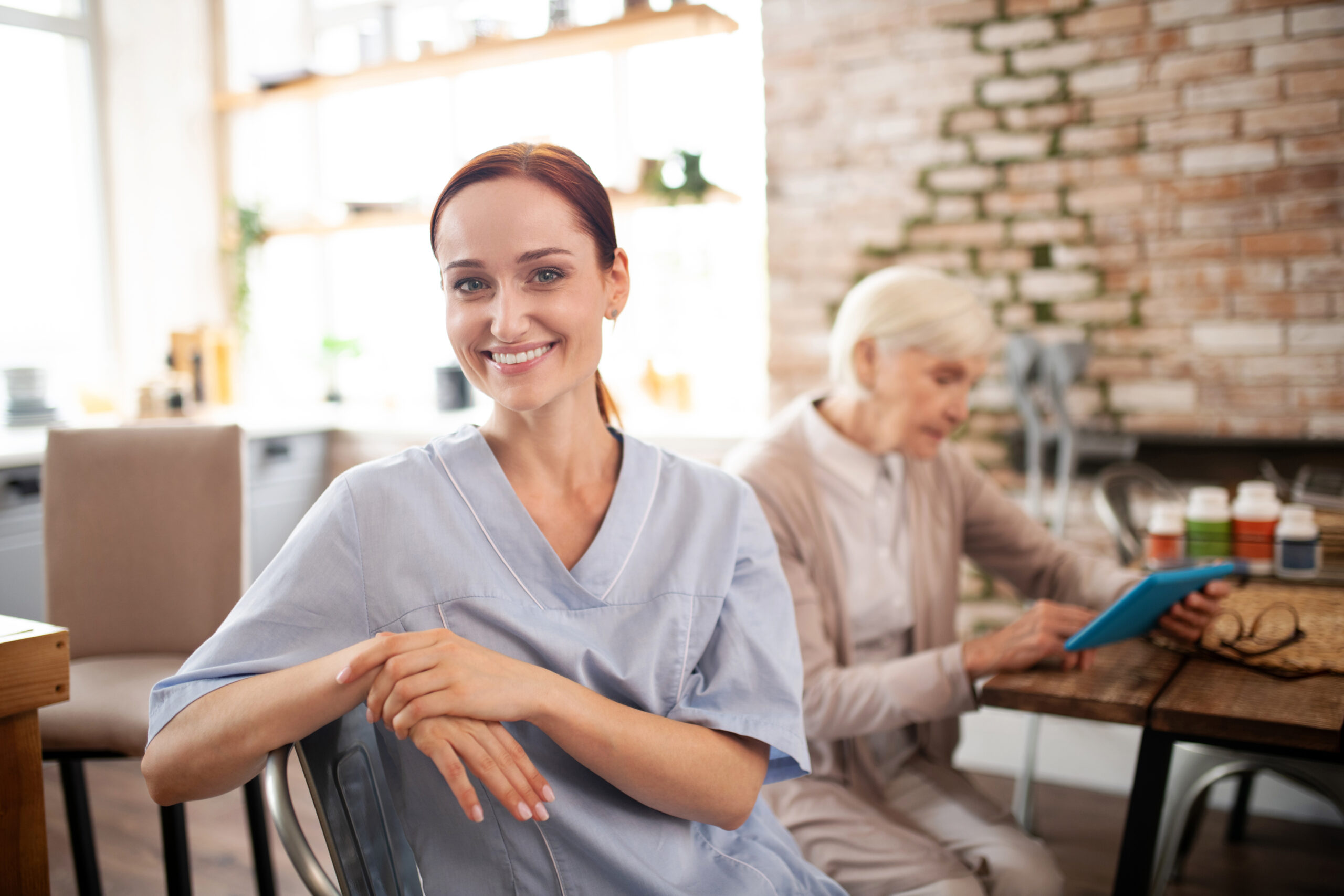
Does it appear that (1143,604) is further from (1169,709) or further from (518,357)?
(518,357)

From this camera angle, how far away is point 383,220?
423 cm

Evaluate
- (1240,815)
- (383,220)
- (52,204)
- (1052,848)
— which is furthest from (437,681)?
(52,204)

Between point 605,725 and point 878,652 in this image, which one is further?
point 878,652

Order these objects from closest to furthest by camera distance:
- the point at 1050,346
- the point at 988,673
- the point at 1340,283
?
the point at 988,673
the point at 1340,283
the point at 1050,346

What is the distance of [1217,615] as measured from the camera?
1543 millimetres

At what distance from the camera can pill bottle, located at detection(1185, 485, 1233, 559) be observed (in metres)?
1.98

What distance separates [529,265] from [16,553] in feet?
9.03

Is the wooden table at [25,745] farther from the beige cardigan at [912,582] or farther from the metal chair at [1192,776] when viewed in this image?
the metal chair at [1192,776]

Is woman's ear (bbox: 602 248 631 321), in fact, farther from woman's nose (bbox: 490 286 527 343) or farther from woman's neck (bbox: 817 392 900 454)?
woman's neck (bbox: 817 392 900 454)

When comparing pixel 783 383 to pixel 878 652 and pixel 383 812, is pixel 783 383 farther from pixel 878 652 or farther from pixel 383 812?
pixel 383 812

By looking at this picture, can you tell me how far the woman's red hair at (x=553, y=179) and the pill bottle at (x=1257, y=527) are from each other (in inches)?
57.6

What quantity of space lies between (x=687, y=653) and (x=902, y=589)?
777 millimetres

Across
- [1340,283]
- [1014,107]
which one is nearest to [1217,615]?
[1340,283]

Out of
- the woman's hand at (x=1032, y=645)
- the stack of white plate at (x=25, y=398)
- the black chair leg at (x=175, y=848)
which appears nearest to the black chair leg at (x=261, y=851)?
the black chair leg at (x=175, y=848)
